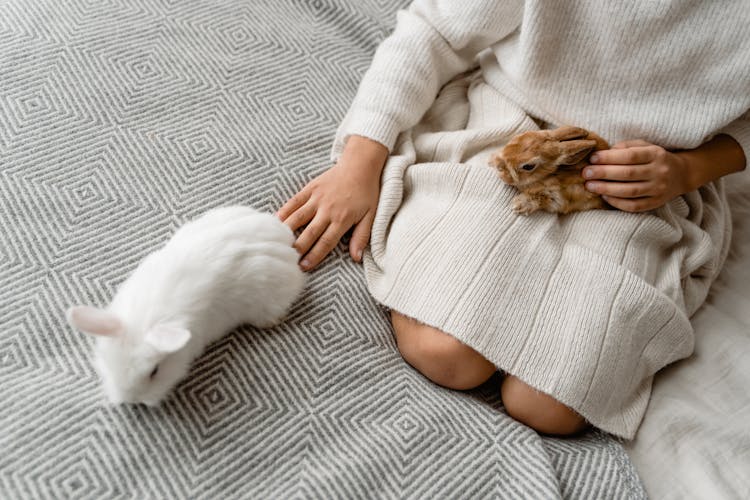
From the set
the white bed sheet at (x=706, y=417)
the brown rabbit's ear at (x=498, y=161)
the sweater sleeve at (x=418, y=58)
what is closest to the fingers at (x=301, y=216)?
the sweater sleeve at (x=418, y=58)

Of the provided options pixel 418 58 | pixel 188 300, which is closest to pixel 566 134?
pixel 418 58

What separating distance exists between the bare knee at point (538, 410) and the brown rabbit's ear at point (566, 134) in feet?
1.06

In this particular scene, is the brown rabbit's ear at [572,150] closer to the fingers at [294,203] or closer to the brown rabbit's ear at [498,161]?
the brown rabbit's ear at [498,161]

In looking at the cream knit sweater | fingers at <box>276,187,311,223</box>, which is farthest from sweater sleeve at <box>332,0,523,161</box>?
fingers at <box>276,187,311,223</box>

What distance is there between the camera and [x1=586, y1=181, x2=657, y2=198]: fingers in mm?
849

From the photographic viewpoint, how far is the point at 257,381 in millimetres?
739

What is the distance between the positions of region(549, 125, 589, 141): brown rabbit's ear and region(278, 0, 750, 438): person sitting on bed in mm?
49

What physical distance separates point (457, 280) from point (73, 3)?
0.80m

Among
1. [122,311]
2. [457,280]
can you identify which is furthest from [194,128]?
[457,280]

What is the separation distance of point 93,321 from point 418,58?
2.04ft

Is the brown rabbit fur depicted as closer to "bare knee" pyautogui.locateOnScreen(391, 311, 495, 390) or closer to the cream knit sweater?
the cream knit sweater

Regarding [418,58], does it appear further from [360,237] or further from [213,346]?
[213,346]

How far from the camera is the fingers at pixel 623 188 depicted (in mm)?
849

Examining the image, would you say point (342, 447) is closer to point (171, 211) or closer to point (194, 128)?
point (171, 211)
